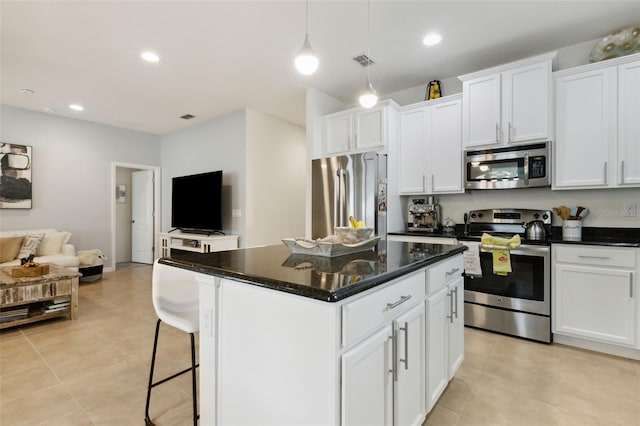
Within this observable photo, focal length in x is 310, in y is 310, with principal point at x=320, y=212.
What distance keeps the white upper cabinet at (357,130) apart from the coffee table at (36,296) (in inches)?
125

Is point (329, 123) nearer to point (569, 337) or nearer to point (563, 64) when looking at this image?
point (563, 64)

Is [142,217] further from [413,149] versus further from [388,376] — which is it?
[388,376]

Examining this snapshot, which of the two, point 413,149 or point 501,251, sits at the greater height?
point 413,149

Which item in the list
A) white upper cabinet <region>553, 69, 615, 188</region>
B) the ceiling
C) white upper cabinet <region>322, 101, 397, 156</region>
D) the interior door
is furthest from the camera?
the interior door

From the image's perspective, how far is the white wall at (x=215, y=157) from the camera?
16.1 feet

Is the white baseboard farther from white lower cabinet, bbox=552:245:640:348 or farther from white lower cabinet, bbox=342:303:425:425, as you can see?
white lower cabinet, bbox=342:303:425:425

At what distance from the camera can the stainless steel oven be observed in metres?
2.63

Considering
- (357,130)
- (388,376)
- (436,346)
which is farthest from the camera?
(357,130)

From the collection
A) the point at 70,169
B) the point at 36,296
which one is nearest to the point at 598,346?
the point at 36,296

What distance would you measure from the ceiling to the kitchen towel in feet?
6.26

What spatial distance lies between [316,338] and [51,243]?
5.34 m

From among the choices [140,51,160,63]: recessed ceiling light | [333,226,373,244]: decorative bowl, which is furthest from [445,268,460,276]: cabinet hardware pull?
[140,51,160,63]: recessed ceiling light

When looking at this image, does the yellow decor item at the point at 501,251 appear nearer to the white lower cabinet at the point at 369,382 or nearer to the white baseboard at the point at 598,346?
the white baseboard at the point at 598,346

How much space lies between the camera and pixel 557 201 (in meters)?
3.04
